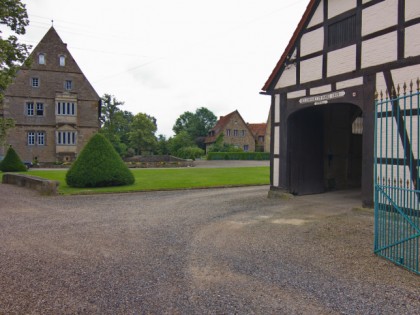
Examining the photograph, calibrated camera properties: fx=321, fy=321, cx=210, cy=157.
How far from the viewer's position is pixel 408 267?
192 inches

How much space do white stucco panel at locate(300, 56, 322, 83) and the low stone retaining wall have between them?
10.7m

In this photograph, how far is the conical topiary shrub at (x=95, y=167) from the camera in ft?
48.4

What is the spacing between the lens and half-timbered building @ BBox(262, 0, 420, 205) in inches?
322

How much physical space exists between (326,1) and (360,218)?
22.9ft

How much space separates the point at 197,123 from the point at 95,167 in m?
60.6

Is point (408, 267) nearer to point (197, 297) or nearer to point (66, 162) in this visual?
point (197, 297)

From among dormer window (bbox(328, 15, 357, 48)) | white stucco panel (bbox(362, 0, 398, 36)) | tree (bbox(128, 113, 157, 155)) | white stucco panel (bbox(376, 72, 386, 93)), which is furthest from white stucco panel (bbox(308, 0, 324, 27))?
tree (bbox(128, 113, 157, 155))

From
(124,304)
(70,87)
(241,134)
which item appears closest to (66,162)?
(70,87)

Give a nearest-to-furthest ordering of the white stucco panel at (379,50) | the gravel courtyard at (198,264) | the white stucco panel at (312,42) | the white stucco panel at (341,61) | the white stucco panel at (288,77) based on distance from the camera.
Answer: the gravel courtyard at (198,264) → the white stucco panel at (379,50) → the white stucco panel at (341,61) → the white stucco panel at (312,42) → the white stucco panel at (288,77)

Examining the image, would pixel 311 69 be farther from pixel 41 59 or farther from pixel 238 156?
pixel 238 156

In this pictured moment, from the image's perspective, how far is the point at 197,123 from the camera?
7481 cm

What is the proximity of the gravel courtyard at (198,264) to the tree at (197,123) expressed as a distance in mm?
60807

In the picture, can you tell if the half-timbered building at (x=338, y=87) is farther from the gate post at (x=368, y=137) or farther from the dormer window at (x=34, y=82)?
the dormer window at (x=34, y=82)

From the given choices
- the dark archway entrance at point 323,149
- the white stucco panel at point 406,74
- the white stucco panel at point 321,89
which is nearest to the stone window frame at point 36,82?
the dark archway entrance at point 323,149
